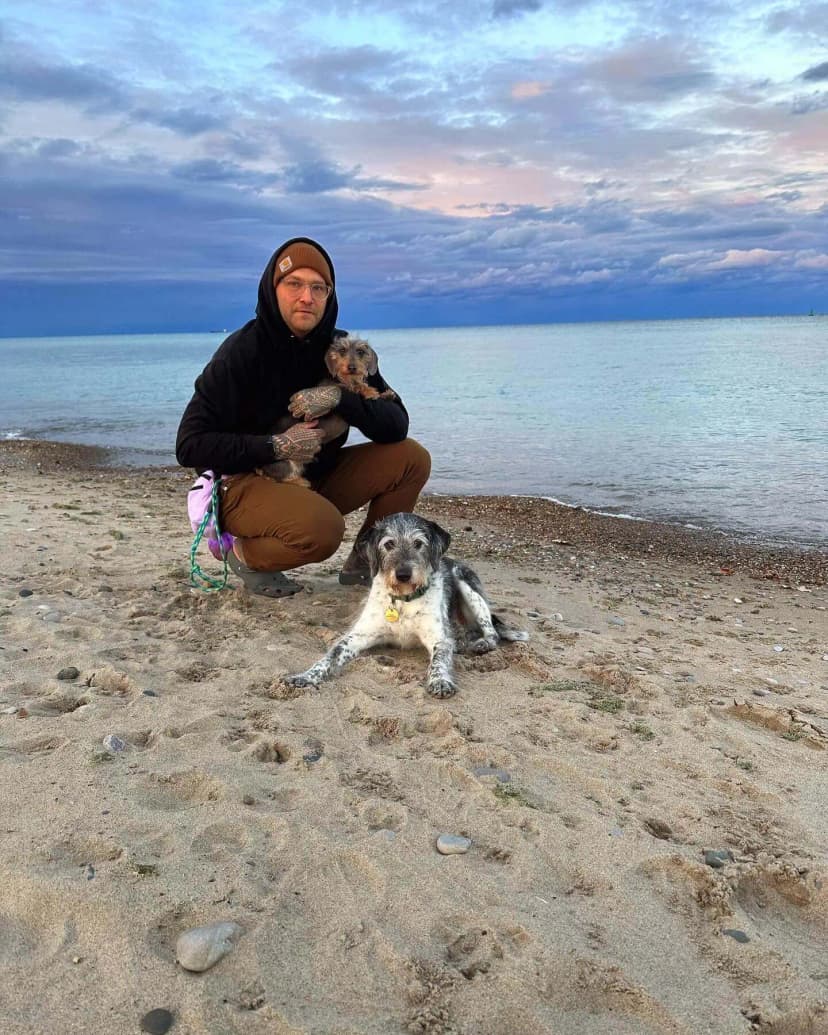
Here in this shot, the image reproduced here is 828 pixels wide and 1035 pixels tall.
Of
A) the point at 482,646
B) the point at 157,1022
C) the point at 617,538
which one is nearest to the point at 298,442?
the point at 482,646

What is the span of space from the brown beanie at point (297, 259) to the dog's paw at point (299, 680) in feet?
9.44

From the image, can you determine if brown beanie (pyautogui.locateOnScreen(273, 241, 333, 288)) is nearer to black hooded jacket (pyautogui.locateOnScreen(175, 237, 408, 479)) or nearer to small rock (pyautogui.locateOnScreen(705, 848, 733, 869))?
black hooded jacket (pyautogui.locateOnScreen(175, 237, 408, 479))

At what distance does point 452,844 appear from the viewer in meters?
2.99

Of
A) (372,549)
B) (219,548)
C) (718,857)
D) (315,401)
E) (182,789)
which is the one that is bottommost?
(718,857)

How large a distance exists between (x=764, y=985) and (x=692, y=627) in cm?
443

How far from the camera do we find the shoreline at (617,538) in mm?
9062

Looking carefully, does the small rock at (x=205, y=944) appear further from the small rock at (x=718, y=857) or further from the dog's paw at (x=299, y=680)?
the dog's paw at (x=299, y=680)

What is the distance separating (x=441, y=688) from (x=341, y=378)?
9.20ft

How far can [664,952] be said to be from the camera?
A: 2508 millimetres

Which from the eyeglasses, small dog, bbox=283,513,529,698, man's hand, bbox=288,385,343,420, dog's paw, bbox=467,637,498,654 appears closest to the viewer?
small dog, bbox=283,513,529,698

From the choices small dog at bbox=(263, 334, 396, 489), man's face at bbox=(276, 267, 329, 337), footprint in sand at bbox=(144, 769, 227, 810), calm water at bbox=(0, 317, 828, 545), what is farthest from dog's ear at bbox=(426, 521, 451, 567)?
calm water at bbox=(0, 317, 828, 545)

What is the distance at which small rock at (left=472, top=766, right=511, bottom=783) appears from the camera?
140 inches

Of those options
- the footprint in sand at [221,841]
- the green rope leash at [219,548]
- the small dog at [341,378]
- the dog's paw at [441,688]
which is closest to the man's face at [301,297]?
the small dog at [341,378]

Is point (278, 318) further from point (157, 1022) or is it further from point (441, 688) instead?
point (157, 1022)
